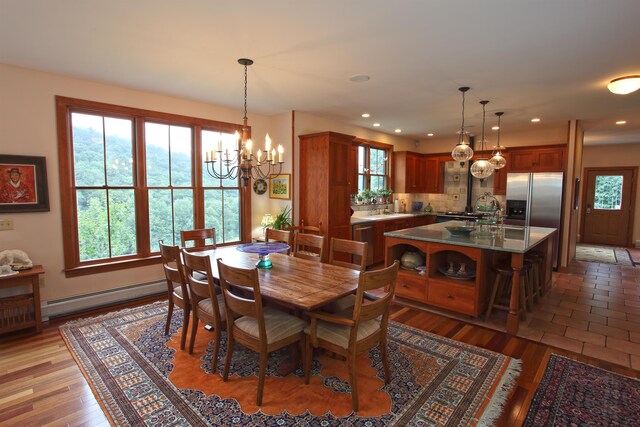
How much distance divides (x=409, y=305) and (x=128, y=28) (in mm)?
3919

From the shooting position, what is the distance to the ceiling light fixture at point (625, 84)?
3367mm

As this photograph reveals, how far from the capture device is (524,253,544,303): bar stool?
390 cm

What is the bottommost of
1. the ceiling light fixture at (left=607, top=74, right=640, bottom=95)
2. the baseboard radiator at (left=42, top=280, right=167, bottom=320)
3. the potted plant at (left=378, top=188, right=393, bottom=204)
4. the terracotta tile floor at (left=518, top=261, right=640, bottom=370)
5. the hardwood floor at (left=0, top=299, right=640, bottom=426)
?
the hardwood floor at (left=0, top=299, right=640, bottom=426)

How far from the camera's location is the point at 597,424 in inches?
80.7

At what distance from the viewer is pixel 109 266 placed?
13.0ft

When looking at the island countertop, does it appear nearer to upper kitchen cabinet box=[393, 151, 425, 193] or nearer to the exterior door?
upper kitchen cabinet box=[393, 151, 425, 193]

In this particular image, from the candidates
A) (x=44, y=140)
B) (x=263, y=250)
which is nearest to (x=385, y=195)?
(x=263, y=250)

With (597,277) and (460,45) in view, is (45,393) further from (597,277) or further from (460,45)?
(597,277)

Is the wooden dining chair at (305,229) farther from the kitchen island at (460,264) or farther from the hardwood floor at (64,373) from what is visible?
the hardwood floor at (64,373)

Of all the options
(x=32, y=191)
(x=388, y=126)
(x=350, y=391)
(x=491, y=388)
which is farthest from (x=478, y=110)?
(x=32, y=191)

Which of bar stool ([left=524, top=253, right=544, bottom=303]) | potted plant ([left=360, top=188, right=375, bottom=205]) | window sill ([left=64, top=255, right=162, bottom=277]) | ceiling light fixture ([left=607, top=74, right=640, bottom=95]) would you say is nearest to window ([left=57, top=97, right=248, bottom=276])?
window sill ([left=64, top=255, right=162, bottom=277])

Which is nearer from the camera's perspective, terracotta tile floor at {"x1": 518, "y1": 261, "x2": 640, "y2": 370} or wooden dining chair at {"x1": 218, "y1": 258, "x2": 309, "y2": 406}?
wooden dining chair at {"x1": 218, "y1": 258, "x2": 309, "y2": 406}

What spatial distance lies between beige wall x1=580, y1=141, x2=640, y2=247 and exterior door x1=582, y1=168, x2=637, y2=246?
0.13 meters

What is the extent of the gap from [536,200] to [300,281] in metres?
5.32
